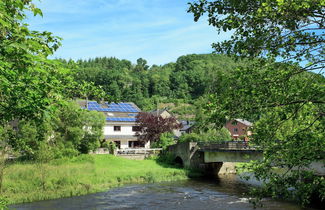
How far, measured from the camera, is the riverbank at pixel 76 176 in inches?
1098

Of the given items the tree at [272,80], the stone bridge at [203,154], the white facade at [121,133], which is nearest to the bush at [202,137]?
the stone bridge at [203,154]

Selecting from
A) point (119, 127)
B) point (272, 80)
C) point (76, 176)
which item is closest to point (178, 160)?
point (119, 127)

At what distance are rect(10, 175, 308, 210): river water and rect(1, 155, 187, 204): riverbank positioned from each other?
172 centimetres

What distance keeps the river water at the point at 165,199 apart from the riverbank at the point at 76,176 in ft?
5.63

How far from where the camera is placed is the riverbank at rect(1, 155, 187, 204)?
27891 mm

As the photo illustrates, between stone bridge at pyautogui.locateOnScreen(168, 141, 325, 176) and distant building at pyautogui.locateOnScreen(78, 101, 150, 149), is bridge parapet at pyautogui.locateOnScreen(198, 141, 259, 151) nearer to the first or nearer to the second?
stone bridge at pyautogui.locateOnScreen(168, 141, 325, 176)

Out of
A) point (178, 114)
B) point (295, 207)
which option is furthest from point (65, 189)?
point (178, 114)

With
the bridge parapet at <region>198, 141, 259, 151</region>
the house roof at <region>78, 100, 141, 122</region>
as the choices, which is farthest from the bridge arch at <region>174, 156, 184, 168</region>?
the house roof at <region>78, 100, 141, 122</region>

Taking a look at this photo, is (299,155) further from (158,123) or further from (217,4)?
(158,123)

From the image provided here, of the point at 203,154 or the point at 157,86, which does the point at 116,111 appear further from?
the point at 157,86

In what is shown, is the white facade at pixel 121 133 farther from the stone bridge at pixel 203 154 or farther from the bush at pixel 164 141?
the stone bridge at pixel 203 154

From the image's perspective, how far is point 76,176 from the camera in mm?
32844

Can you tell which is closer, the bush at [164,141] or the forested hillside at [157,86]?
the bush at [164,141]

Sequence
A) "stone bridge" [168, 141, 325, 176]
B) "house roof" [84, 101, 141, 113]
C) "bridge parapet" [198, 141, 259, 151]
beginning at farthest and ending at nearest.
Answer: "house roof" [84, 101, 141, 113] → "stone bridge" [168, 141, 325, 176] → "bridge parapet" [198, 141, 259, 151]
